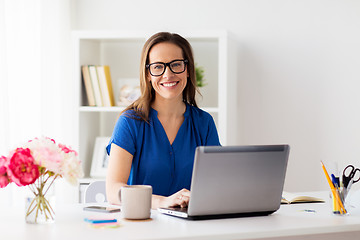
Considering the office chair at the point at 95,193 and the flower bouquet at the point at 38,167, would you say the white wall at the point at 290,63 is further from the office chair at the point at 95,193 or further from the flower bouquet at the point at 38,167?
the flower bouquet at the point at 38,167

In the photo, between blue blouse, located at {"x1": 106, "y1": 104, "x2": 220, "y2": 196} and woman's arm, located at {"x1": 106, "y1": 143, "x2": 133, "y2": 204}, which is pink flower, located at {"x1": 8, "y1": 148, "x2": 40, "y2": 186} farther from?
blue blouse, located at {"x1": 106, "y1": 104, "x2": 220, "y2": 196}

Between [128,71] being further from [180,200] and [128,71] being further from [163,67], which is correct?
[180,200]

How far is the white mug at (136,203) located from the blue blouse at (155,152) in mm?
492

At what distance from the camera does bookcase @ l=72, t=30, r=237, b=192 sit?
3.50 meters

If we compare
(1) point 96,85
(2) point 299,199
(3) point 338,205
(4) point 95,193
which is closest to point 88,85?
(1) point 96,85

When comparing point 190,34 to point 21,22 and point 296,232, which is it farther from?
point 296,232

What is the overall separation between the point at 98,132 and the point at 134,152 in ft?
5.64

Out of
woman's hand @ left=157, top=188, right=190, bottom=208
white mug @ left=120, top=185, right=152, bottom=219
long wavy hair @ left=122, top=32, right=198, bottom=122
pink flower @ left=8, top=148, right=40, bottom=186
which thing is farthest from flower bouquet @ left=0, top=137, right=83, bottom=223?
long wavy hair @ left=122, top=32, right=198, bottom=122

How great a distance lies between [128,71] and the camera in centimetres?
389

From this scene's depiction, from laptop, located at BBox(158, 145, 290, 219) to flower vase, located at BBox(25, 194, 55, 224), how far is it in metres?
0.37

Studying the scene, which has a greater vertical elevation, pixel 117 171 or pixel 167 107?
pixel 167 107

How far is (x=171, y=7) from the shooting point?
12.7 feet

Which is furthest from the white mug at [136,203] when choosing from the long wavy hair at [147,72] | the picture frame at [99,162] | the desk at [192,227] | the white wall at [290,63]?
the white wall at [290,63]

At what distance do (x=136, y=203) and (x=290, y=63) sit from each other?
2.44 metres
